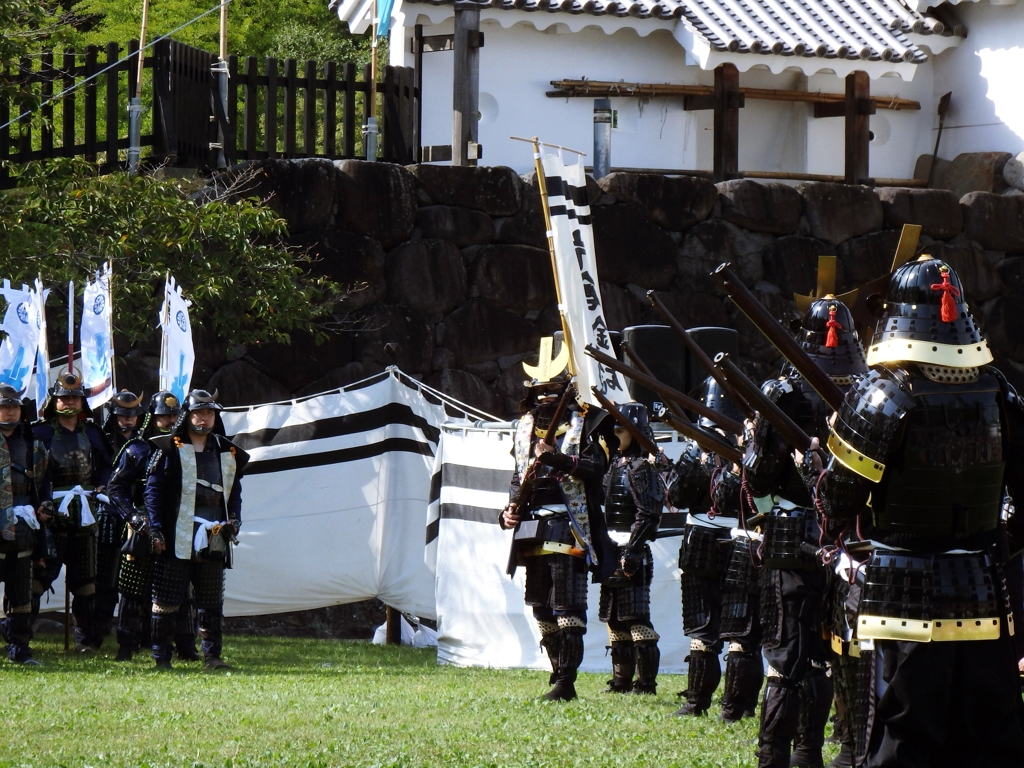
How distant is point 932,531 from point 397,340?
948cm

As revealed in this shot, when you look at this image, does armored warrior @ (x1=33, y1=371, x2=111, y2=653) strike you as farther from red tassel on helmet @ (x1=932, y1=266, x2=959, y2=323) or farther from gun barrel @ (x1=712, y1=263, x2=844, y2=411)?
red tassel on helmet @ (x1=932, y1=266, x2=959, y2=323)

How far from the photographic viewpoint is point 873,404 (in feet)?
14.9

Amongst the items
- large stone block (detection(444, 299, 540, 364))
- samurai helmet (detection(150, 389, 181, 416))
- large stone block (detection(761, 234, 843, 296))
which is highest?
large stone block (detection(761, 234, 843, 296))

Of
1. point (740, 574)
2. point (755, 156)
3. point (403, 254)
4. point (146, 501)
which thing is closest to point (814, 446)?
point (740, 574)

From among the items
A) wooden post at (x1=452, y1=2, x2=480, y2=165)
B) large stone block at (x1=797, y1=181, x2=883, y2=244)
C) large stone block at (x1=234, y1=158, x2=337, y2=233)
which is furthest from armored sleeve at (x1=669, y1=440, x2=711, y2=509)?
large stone block at (x1=797, y1=181, x2=883, y2=244)

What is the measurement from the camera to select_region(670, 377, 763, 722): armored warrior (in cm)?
730

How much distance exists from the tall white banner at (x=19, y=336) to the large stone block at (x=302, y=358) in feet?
10.0

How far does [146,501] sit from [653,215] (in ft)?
21.5

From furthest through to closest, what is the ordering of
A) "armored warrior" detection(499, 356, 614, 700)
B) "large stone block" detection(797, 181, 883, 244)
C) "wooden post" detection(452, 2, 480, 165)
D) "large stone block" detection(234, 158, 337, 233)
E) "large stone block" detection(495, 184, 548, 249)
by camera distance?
"large stone block" detection(797, 181, 883, 244) → "wooden post" detection(452, 2, 480, 165) → "large stone block" detection(495, 184, 548, 249) → "large stone block" detection(234, 158, 337, 233) → "armored warrior" detection(499, 356, 614, 700)

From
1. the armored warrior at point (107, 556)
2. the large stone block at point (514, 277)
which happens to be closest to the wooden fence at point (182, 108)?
the large stone block at point (514, 277)

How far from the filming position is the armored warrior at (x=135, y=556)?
10.1m

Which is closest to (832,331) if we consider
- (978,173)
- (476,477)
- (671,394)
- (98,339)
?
(671,394)

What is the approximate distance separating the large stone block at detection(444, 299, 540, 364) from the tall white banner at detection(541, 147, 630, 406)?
13.8ft

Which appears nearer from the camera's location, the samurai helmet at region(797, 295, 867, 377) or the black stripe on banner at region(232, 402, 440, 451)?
the samurai helmet at region(797, 295, 867, 377)
